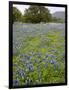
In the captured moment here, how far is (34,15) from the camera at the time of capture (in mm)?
Result: 2684

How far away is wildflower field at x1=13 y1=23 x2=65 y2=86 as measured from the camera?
103 inches

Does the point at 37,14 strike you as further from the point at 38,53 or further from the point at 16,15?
the point at 38,53

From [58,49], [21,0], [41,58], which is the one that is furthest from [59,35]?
[21,0]

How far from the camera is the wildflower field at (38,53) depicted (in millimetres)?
2625

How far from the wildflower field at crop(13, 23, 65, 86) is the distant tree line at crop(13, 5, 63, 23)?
50mm

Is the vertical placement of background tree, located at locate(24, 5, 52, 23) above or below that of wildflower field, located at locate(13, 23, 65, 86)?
above

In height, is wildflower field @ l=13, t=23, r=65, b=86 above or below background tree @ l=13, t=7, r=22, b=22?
below

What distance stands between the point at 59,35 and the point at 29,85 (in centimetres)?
70

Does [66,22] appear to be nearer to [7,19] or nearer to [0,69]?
[7,19]

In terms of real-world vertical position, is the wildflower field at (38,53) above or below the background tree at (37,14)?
below

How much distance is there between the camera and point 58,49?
2.76 m

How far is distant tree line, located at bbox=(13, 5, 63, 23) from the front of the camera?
2619mm

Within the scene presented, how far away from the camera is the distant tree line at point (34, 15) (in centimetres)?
262

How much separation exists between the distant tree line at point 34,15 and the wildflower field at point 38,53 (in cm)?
5
